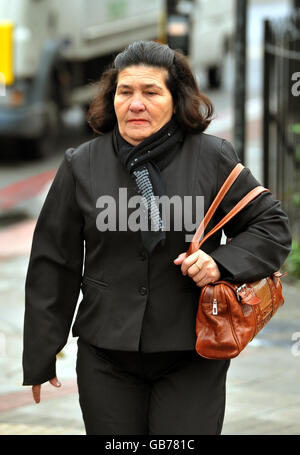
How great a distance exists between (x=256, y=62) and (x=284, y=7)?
9366 mm

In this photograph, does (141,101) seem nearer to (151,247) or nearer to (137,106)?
(137,106)

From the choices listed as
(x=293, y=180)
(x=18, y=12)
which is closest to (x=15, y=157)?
(x=18, y=12)

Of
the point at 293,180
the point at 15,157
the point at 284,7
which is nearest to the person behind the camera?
the point at 293,180

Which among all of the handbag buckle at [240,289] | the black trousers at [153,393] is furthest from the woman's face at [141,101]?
the black trousers at [153,393]

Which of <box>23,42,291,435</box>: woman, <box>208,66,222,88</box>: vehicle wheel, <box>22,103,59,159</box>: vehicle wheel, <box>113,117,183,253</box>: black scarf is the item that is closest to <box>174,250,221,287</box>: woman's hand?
<box>23,42,291,435</box>: woman

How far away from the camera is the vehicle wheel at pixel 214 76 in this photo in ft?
75.0

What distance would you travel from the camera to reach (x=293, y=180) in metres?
9.97

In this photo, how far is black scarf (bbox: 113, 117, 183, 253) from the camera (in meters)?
3.61

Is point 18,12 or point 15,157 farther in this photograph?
point 15,157

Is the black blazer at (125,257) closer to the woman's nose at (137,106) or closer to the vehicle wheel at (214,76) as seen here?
the woman's nose at (137,106)

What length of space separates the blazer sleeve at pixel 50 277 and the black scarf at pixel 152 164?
246mm

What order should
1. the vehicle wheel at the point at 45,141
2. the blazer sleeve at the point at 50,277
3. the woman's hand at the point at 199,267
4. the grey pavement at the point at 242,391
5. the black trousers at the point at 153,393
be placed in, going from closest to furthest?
the woman's hand at the point at 199,267, the black trousers at the point at 153,393, the blazer sleeve at the point at 50,277, the grey pavement at the point at 242,391, the vehicle wheel at the point at 45,141
